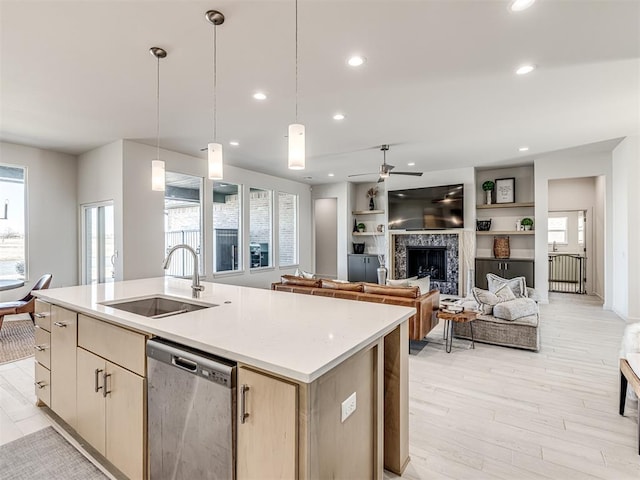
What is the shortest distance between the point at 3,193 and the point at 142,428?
568 centimetres

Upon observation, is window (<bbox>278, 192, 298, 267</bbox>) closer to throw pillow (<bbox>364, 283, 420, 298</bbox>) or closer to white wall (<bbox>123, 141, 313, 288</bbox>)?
white wall (<bbox>123, 141, 313, 288</bbox>)

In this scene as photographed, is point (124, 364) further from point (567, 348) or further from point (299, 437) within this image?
point (567, 348)

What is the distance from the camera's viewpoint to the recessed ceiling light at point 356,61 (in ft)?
8.89

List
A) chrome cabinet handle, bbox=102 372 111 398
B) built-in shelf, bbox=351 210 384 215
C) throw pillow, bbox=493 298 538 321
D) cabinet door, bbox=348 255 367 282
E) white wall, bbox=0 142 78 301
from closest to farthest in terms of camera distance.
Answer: chrome cabinet handle, bbox=102 372 111 398 → throw pillow, bbox=493 298 538 321 → white wall, bbox=0 142 78 301 → cabinet door, bbox=348 255 367 282 → built-in shelf, bbox=351 210 384 215

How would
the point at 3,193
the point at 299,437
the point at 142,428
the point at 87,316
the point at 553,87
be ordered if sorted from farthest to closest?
the point at 3,193
the point at 553,87
the point at 87,316
the point at 142,428
the point at 299,437

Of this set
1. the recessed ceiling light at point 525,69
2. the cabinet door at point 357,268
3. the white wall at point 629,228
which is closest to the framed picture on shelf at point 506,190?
the white wall at point 629,228

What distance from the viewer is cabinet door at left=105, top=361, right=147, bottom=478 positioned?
1640mm

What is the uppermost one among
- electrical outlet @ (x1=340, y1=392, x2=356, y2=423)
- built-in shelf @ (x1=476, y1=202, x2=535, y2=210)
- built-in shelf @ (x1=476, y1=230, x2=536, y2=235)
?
built-in shelf @ (x1=476, y1=202, x2=535, y2=210)

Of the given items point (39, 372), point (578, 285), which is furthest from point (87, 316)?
point (578, 285)

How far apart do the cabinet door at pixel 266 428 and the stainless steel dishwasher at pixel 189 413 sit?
0.05 meters

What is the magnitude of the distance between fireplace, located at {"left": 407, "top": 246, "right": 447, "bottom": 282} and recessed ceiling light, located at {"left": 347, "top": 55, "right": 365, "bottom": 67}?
18.6 feet

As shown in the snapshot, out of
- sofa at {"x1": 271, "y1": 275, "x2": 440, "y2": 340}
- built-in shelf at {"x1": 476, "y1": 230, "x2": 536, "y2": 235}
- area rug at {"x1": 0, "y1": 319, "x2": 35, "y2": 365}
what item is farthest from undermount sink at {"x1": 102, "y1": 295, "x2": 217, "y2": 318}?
built-in shelf at {"x1": 476, "y1": 230, "x2": 536, "y2": 235}

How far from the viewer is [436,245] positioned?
766 cm

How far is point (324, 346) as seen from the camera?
4.33 ft
